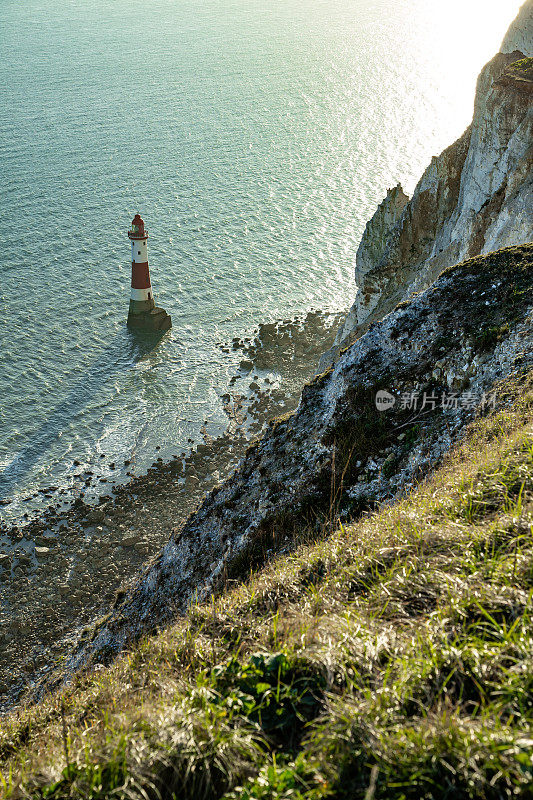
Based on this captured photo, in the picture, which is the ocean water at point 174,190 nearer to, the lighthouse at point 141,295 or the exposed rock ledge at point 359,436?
the lighthouse at point 141,295

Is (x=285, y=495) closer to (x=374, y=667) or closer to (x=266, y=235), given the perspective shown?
(x=374, y=667)

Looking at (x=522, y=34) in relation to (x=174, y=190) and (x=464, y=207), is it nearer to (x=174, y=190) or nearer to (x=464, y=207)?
(x=464, y=207)

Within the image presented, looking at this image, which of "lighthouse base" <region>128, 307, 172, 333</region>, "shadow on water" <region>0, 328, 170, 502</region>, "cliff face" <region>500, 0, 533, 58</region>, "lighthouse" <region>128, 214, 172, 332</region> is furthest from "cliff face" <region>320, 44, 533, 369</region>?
"lighthouse" <region>128, 214, 172, 332</region>

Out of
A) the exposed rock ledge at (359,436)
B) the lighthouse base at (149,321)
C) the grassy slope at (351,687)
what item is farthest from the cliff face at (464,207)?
the grassy slope at (351,687)

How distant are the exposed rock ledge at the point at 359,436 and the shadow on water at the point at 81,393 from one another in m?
19.0

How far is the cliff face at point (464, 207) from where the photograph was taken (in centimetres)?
2481

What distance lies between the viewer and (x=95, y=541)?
29078 mm

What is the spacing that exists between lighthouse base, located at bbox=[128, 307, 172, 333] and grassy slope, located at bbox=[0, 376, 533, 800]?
132ft

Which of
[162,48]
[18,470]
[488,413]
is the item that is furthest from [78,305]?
→ [162,48]

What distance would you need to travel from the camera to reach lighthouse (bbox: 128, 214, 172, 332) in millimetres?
47031

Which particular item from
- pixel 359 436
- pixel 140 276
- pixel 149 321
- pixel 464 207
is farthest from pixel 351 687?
pixel 140 276

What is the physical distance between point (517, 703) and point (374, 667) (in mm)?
1247

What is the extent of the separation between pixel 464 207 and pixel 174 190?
Result: 46.4 meters

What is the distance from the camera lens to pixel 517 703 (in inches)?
186
